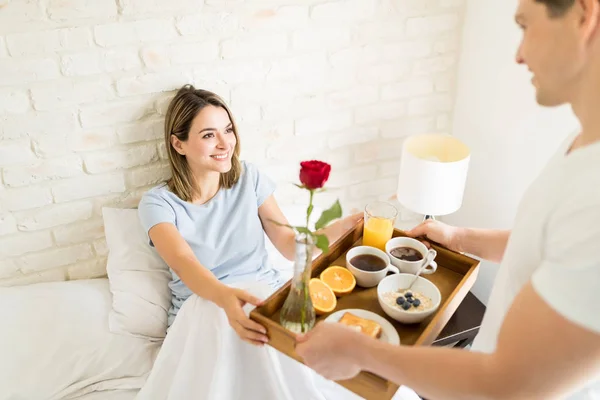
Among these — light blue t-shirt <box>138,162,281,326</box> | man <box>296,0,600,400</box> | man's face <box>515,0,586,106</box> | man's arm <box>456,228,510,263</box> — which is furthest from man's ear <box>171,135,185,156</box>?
man's face <box>515,0,586,106</box>

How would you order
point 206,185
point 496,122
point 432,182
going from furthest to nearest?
point 496,122 → point 432,182 → point 206,185

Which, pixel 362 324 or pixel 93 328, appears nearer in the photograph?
pixel 362 324

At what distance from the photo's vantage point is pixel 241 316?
107 cm

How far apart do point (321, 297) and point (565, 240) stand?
543 millimetres

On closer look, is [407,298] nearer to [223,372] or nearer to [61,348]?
[223,372]

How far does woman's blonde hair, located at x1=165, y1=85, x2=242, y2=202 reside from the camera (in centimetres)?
142

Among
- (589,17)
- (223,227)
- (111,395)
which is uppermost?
(589,17)

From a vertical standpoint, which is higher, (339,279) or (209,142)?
(209,142)

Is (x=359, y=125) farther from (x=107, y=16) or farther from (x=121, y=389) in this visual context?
(x=121, y=389)

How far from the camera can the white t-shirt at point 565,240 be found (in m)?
0.57

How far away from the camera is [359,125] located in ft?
6.02

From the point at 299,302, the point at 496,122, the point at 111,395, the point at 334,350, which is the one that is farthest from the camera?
the point at 496,122

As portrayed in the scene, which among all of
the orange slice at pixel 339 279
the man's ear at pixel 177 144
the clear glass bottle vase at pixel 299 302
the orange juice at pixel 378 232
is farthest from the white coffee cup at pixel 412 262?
the man's ear at pixel 177 144

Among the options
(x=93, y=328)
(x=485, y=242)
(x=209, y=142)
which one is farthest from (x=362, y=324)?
(x=93, y=328)
